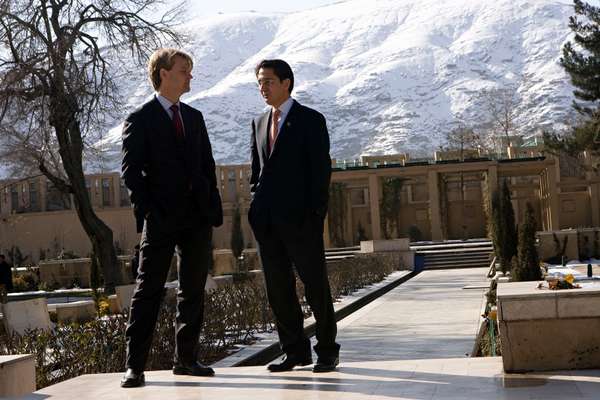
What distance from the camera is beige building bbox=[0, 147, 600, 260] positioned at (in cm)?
4500

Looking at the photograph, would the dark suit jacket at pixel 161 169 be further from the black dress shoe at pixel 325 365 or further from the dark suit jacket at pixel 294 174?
the black dress shoe at pixel 325 365

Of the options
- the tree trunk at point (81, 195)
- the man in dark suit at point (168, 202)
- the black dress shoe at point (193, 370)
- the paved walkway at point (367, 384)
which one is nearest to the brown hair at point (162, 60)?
the man in dark suit at point (168, 202)

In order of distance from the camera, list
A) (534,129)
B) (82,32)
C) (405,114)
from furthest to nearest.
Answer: (405,114), (534,129), (82,32)

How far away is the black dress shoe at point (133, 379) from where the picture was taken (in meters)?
5.55

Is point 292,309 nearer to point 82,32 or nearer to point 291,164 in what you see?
point 291,164

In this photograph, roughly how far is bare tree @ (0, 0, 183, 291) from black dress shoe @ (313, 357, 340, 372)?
1704cm

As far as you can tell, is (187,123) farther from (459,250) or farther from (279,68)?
(459,250)

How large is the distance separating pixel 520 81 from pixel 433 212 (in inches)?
5637

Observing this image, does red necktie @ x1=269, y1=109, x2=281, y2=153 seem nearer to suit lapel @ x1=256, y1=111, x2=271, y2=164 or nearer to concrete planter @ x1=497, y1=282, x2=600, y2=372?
suit lapel @ x1=256, y1=111, x2=271, y2=164

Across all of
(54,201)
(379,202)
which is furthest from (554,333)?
(54,201)

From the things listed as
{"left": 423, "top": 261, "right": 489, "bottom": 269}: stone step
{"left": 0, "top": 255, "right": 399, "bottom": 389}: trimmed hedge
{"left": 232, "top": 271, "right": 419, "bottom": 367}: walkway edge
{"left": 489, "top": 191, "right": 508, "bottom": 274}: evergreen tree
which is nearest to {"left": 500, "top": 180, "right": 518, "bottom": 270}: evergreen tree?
{"left": 489, "top": 191, "right": 508, "bottom": 274}: evergreen tree

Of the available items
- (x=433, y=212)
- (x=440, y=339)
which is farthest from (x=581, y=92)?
(x=440, y=339)

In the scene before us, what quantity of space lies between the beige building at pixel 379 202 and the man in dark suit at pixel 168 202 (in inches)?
1528

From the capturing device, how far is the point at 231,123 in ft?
620
